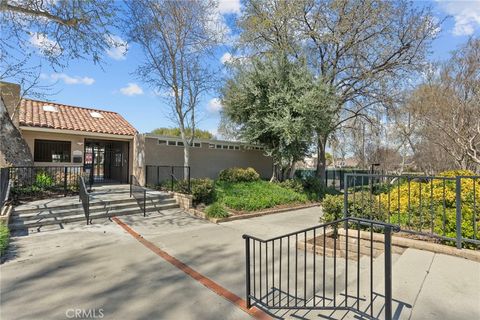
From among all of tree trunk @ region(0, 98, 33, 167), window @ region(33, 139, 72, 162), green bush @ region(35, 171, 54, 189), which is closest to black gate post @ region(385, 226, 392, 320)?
green bush @ region(35, 171, 54, 189)

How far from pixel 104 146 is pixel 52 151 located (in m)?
3.45

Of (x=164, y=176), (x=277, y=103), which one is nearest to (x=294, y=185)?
(x=277, y=103)

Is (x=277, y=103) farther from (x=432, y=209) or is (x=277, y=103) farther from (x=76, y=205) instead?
(x=76, y=205)

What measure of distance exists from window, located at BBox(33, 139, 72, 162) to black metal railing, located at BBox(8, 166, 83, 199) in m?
1.21

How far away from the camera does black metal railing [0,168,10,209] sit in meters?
6.80

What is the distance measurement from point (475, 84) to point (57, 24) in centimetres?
1526

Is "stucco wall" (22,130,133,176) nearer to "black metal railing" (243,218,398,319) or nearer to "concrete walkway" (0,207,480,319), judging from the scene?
"concrete walkway" (0,207,480,319)

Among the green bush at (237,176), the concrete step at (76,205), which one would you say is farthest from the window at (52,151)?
the green bush at (237,176)

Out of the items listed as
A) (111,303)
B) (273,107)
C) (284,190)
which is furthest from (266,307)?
(273,107)

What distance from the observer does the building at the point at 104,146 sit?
10.9 metres

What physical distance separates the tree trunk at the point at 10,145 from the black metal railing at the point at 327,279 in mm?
8945

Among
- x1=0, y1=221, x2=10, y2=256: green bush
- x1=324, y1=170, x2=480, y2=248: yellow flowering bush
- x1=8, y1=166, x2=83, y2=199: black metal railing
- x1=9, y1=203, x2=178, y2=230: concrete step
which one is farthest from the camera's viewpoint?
x1=8, y1=166, x2=83, y2=199: black metal railing

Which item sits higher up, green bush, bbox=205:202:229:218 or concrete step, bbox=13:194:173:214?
concrete step, bbox=13:194:173:214

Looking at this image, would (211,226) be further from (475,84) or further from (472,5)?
(475,84)
